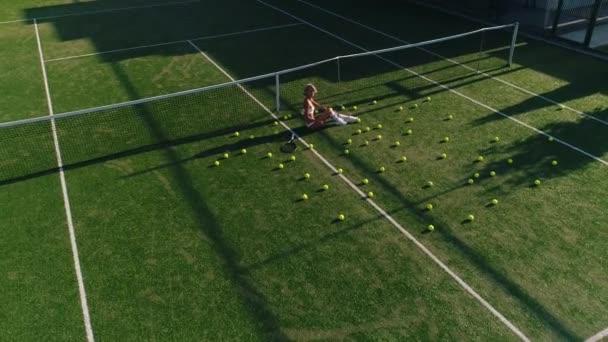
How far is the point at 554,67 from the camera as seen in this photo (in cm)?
1698

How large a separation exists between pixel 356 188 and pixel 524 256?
12.1 feet

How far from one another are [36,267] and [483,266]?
8.03 meters

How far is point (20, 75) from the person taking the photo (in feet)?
57.7

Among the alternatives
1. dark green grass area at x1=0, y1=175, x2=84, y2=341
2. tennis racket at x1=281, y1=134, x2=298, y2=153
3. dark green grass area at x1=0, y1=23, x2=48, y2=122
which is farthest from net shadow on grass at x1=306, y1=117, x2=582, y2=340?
dark green grass area at x1=0, y1=23, x2=48, y2=122

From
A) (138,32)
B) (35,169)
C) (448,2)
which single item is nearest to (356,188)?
(35,169)

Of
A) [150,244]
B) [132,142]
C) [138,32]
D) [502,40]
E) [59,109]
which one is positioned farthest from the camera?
[138,32]

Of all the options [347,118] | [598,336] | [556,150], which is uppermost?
[347,118]

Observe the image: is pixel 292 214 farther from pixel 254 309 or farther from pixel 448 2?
pixel 448 2

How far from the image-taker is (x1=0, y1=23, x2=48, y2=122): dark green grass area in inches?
589

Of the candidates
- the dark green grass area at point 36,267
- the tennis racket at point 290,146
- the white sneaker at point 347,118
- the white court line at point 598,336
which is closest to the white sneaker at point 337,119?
the white sneaker at point 347,118

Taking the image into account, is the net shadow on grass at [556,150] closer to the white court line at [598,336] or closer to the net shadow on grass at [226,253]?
the white court line at [598,336]

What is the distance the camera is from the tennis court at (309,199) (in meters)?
7.85

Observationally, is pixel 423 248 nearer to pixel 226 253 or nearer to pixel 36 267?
pixel 226 253

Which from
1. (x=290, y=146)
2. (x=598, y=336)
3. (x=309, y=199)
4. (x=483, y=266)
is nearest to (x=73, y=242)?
(x=309, y=199)
